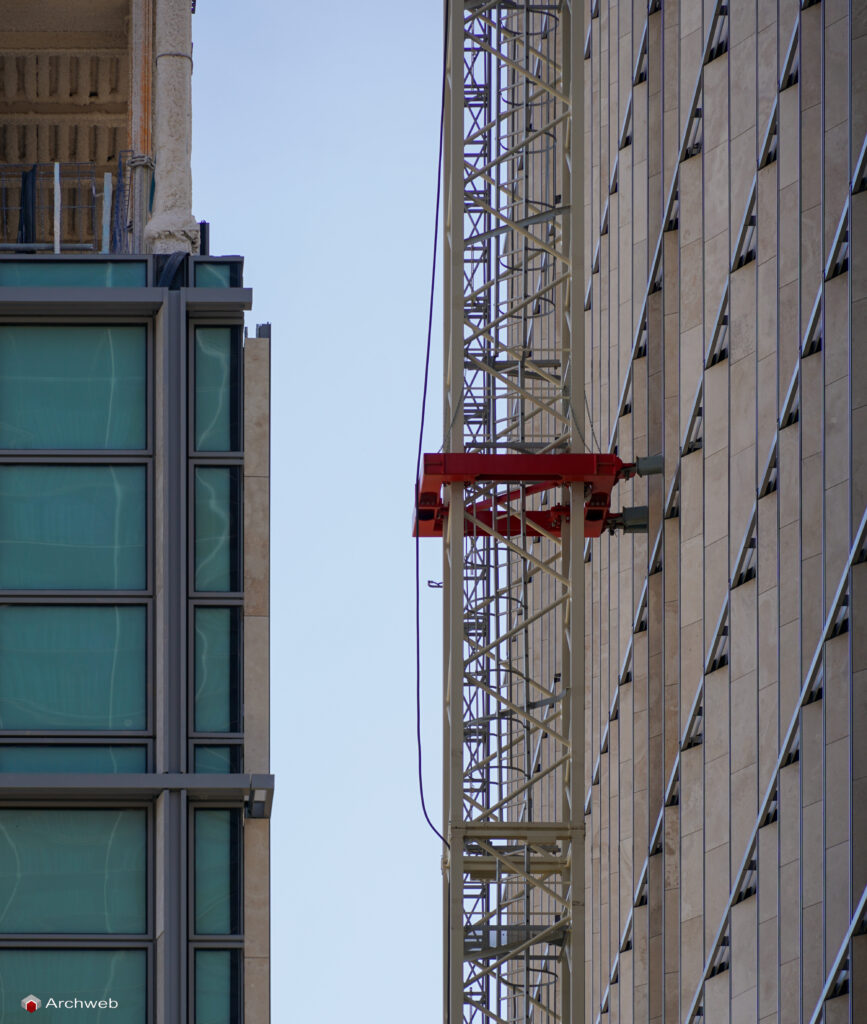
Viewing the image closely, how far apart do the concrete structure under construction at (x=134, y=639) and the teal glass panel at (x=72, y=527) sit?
28mm

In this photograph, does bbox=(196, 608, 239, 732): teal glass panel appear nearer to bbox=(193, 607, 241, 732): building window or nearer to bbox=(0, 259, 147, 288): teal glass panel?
bbox=(193, 607, 241, 732): building window

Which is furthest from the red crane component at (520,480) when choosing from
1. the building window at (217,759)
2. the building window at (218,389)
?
the building window at (217,759)

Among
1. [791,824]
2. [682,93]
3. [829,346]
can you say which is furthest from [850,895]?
[682,93]

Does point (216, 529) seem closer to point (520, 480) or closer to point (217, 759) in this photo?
point (217, 759)

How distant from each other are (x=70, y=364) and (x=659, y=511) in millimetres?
16389

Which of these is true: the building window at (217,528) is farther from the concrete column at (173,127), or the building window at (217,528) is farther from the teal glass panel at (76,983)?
the teal glass panel at (76,983)

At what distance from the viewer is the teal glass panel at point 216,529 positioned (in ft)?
102

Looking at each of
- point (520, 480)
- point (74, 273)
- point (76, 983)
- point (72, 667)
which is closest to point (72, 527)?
point (72, 667)

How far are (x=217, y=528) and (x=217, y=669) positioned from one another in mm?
1998

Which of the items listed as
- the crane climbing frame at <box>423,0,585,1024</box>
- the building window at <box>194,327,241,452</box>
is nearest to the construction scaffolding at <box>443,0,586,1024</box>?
the crane climbing frame at <box>423,0,585,1024</box>

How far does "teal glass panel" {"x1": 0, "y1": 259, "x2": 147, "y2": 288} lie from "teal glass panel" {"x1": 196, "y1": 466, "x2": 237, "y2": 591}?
306 centimetres

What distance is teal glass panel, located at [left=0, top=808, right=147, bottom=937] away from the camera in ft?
98.7

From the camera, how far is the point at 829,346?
32.5 metres

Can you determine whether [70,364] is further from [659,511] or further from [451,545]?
[659,511]
